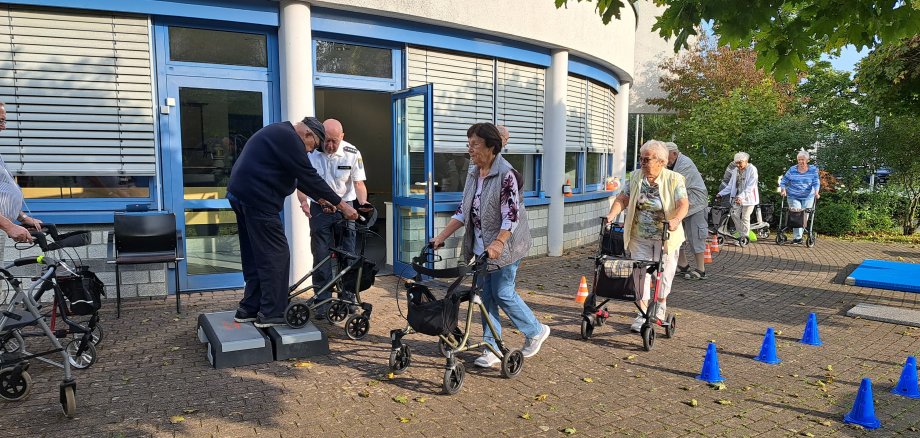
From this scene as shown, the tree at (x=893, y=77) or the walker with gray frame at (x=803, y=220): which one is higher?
the tree at (x=893, y=77)

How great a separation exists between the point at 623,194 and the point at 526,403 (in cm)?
268

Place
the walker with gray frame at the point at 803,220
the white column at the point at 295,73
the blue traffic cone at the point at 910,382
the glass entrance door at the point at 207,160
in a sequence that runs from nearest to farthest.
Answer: the blue traffic cone at the point at 910,382 → the glass entrance door at the point at 207,160 → the white column at the point at 295,73 → the walker with gray frame at the point at 803,220

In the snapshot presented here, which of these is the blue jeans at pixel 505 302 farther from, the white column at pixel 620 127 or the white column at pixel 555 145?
the white column at pixel 620 127

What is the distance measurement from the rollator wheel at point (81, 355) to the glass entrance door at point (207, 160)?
2.52 m

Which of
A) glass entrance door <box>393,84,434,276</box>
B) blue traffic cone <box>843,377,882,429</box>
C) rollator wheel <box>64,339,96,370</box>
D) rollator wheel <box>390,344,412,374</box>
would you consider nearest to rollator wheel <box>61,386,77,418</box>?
rollator wheel <box>64,339,96,370</box>

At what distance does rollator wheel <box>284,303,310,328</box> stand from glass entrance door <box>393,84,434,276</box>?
2.89 m

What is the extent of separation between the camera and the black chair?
6566 mm

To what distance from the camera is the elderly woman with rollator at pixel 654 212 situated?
231 inches

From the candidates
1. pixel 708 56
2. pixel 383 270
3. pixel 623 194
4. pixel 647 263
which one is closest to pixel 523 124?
pixel 383 270

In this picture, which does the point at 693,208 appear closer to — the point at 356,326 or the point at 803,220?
the point at 356,326

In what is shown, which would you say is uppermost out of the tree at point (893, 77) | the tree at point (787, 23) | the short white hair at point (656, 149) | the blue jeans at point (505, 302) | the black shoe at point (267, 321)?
the tree at point (893, 77)

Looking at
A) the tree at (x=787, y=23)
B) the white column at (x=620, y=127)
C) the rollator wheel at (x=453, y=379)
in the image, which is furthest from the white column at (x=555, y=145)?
the tree at (x=787, y=23)

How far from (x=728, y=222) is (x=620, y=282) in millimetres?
9902

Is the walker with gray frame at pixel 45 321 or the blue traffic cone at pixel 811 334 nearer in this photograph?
the walker with gray frame at pixel 45 321
